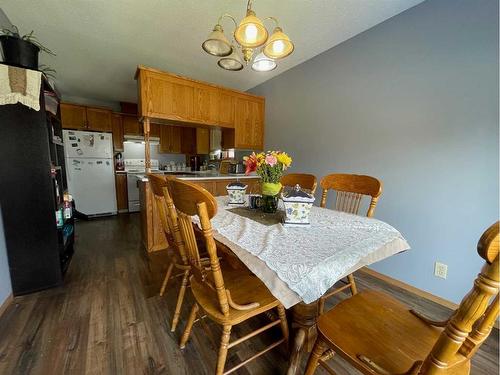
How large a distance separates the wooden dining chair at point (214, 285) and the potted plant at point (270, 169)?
50cm

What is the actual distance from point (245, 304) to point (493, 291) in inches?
32.3

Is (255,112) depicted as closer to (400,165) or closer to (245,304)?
(400,165)

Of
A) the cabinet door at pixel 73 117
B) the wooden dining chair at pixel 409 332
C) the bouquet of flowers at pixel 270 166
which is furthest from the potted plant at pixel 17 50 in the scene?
the cabinet door at pixel 73 117

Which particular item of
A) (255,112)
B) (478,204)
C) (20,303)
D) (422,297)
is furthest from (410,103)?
(20,303)

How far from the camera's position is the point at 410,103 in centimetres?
187

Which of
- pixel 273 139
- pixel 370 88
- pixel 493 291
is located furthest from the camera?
pixel 273 139

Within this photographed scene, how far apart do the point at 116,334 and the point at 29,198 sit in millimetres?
1275

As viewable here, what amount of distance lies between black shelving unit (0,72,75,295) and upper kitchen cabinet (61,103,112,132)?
277 cm

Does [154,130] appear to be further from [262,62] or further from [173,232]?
[173,232]

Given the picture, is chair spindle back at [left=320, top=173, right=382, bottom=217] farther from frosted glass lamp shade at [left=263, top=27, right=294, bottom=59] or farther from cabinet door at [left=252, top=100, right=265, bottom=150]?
cabinet door at [left=252, top=100, right=265, bottom=150]

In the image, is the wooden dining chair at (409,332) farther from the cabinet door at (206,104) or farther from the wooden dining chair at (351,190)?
the cabinet door at (206,104)

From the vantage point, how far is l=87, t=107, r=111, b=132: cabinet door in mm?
4191

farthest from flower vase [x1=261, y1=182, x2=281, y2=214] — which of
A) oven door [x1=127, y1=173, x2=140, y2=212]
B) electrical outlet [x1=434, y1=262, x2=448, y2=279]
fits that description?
oven door [x1=127, y1=173, x2=140, y2=212]

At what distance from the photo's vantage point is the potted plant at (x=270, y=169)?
1.32m
